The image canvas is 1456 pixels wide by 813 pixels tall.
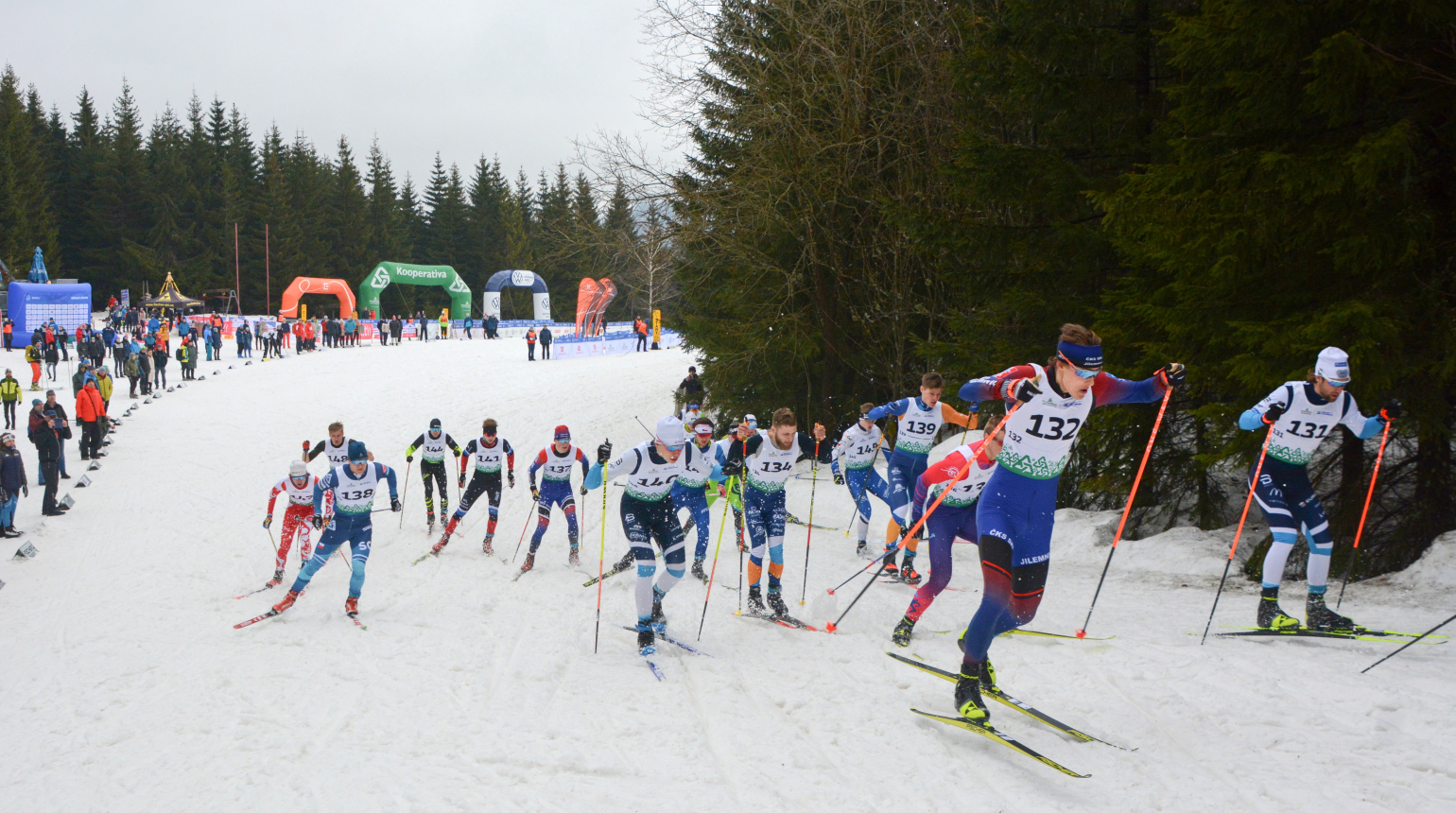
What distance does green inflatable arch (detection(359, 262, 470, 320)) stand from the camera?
52.6 m

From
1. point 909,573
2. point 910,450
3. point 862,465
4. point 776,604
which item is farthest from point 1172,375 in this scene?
point 862,465

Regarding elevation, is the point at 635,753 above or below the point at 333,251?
below

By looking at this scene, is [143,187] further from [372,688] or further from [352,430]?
[372,688]

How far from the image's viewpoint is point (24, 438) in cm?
2036

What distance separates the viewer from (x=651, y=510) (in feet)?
24.1

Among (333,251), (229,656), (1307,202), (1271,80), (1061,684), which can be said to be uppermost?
(333,251)

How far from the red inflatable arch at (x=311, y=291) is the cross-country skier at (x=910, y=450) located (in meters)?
47.3

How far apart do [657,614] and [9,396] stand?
68.8 feet

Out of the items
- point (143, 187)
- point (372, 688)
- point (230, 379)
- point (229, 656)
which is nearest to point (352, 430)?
point (230, 379)

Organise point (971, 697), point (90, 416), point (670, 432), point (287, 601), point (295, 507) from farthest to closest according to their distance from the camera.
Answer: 1. point (90, 416)
2. point (295, 507)
3. point (287, 601)
4. point (670, 432)
5. point (971, 697)

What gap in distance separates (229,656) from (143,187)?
2936 inches

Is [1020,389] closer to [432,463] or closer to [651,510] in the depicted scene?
[651,510]

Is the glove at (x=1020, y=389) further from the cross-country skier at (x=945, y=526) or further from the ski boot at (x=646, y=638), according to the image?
the ski boot at (x=646, y=638)

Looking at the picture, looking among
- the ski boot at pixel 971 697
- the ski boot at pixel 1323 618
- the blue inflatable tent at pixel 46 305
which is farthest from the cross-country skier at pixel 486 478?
the blue inflatable tent at pixel 46 305
